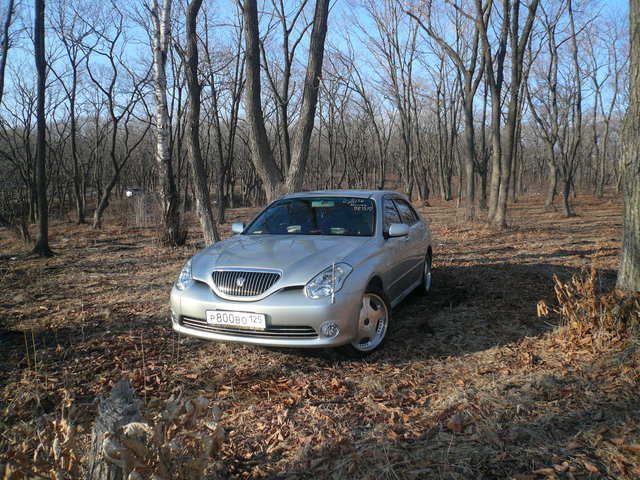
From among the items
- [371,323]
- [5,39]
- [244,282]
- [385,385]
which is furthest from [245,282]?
[5,39]

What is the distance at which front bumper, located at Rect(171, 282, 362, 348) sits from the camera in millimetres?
3463

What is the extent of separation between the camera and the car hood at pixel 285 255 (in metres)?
3.66

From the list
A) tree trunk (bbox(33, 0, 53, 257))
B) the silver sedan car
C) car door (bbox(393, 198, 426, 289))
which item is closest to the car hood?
the silver sedan car

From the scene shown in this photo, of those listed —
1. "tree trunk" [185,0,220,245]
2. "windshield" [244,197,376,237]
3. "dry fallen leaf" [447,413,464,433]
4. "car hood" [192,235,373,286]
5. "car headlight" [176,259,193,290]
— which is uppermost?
"tree trunk" [185,0,220,245]

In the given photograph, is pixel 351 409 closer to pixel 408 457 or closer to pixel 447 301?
pixel 408 457

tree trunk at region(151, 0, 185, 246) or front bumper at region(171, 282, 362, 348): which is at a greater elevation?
tree trunk at region(151, 0, 185, 246)

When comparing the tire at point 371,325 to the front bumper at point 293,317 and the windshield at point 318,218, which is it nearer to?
the front bumper at point 293,317

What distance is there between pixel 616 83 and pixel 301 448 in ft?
119

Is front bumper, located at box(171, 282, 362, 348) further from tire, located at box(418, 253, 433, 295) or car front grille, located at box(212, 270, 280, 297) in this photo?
tire, located at box(418, 253, 433, 295)

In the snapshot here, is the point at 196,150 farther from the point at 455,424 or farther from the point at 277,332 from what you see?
the point at 455,424

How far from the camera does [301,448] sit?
2.63 m

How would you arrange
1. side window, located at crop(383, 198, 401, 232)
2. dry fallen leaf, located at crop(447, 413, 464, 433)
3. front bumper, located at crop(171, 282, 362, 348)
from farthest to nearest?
side window, located at crop(383, 198, 401, 232)
front bumper, located at crop(171, 282, 362, 348)
dry fallen leaf, located at crop(447, 413, 464, 433)

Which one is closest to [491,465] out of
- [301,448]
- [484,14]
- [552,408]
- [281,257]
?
[552,408]

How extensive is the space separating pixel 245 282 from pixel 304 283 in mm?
502
